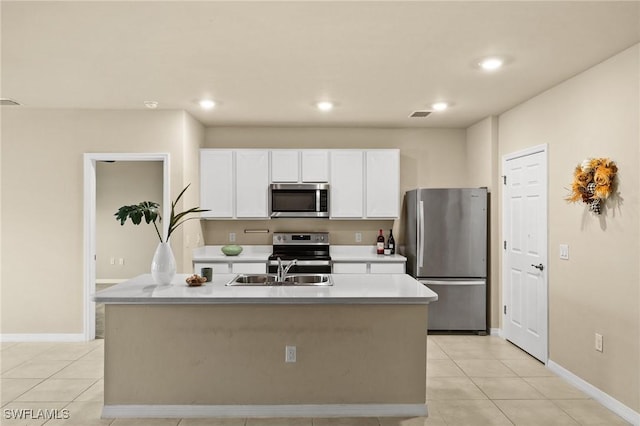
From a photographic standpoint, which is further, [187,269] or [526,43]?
[187,269]

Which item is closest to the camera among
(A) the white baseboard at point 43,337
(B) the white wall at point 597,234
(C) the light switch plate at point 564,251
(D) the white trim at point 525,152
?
(B) the white wall at point 597,234

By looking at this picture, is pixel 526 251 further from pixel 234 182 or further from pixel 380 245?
pixel 234 182

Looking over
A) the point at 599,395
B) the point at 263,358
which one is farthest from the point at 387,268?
the point at 263,358

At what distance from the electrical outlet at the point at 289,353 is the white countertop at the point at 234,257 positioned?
2165mm

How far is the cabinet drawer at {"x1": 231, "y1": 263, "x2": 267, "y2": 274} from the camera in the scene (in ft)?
16.3

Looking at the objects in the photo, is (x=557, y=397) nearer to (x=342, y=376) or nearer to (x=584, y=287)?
(x=584, y=287)

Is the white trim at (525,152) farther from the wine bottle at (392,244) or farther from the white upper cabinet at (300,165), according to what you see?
the white upper cabinet at (300,165)

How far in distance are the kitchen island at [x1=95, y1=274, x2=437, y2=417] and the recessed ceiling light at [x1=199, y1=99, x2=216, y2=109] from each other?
2143 mm

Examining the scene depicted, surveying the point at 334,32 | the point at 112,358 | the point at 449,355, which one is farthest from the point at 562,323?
the point at 112,358

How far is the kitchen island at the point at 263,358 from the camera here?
288 centimetres

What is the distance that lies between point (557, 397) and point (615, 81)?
232 cm

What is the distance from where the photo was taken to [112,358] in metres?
2.89

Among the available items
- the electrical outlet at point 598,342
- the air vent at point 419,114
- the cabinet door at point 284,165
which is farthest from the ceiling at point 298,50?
the electrical outlet at point 598,342

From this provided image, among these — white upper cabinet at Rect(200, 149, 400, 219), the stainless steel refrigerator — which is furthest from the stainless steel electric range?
the stainless steel refrigerator
